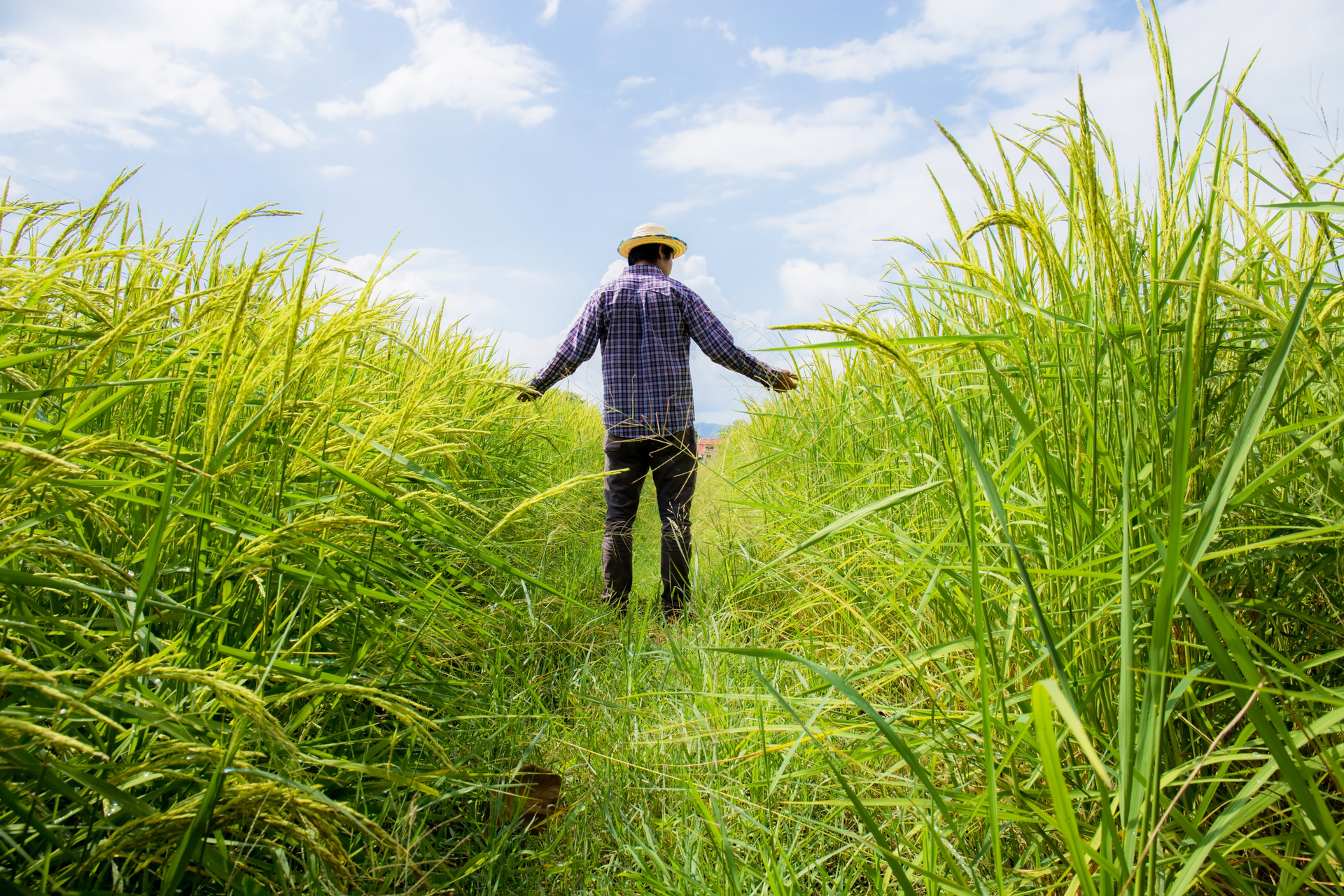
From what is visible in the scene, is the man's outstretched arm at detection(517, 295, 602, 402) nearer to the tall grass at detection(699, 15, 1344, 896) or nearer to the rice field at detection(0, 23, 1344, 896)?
the rice field at detection(0, 23, 1344, 896)

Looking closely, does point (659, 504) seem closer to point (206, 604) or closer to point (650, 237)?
point (650, 237)

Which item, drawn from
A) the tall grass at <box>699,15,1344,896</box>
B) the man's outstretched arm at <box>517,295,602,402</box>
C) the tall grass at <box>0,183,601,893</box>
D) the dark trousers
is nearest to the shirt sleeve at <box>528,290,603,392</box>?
the man's outstretched arm at <box>517,295,602,402</box>

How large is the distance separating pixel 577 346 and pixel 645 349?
388 millimetres

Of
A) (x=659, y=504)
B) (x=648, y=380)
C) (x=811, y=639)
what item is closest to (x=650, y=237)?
(x=648, y=380)

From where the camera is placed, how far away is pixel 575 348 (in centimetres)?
362

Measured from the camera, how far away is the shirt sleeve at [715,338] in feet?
11.7

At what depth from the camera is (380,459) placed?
1211mm

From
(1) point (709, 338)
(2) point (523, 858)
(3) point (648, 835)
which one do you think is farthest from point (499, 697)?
(1) point (709, 338)

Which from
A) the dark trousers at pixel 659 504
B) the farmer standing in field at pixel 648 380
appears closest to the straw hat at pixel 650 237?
the farmer standing in field at pixel 648 380

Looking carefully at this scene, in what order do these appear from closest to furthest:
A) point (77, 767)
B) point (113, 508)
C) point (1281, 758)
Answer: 1. point (1281, 758)
2. point (77, 767)
3. point (113, 508)

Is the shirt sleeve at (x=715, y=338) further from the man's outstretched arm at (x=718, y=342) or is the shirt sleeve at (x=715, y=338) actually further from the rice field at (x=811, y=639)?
the rice field at (x=811, y=639)

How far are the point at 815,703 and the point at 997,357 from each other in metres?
1.11

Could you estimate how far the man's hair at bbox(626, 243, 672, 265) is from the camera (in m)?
3.70

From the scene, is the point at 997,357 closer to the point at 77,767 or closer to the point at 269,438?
Answer: the point at 269,438
